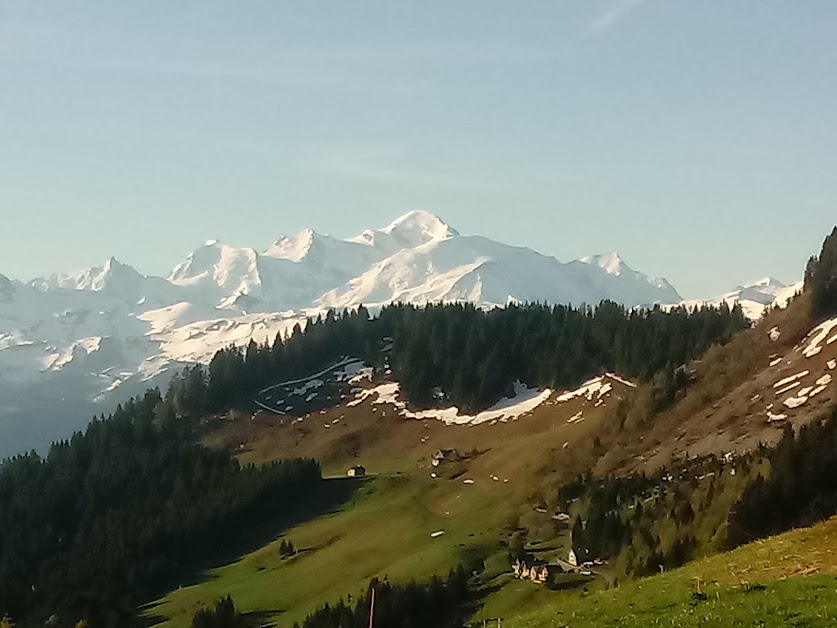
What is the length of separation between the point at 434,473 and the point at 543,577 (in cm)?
8349

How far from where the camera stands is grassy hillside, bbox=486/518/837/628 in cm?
2969

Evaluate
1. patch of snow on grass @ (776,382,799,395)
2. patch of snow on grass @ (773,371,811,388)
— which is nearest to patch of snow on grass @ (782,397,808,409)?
patch of snow on grass @ (776,382,799,395)

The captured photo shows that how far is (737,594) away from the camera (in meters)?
33.6

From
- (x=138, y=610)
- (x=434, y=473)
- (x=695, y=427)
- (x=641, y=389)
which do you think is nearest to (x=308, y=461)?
(x=434, y=473)

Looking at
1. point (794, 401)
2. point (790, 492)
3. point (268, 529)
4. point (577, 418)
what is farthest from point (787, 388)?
point (268, 529)

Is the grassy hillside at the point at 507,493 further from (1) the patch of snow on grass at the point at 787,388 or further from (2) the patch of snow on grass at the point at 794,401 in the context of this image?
(2) the patch of snow on grass at the point at 794,401

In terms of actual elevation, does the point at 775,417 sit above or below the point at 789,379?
below

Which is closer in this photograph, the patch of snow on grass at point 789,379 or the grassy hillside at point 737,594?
the grassy hillside at point 737,594

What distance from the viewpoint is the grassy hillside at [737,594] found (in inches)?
1169

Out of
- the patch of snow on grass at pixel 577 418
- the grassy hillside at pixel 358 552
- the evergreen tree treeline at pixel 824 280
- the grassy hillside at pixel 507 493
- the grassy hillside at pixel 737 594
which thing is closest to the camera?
the grassy hillside at pixel 737 594

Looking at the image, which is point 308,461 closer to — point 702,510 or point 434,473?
point 434,473

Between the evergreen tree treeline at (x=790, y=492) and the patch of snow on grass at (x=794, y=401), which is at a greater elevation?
the patch of snow on grass at (x=794, y=401)

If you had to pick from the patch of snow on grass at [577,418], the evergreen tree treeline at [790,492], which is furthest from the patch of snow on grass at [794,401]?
the patch of snow on grass at [577,418]

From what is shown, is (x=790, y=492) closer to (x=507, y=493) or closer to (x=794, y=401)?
(x=794, y=401)
